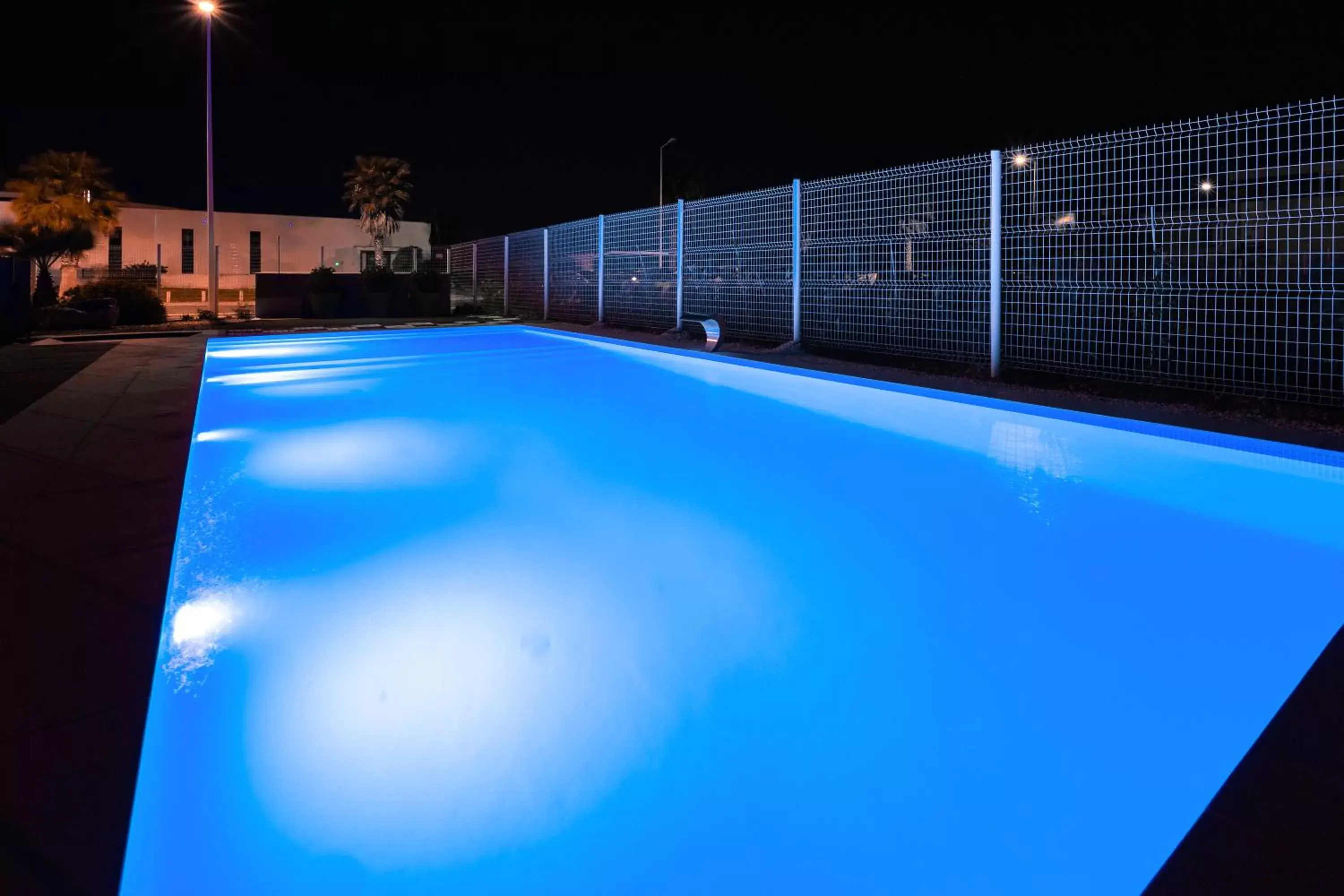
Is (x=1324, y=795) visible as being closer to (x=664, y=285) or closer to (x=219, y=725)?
(x=219, y=725)

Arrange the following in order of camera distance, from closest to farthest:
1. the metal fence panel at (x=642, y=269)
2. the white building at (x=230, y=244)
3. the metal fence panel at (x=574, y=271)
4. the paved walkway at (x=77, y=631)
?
the paved walkway at (x=77, y=631) → the metal fence panel at (x=642, y=269) → the metal fence panel at (x=574, y=271) → the white building at (x=230, y=244)

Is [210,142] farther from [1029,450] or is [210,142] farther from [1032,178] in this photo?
[1029,450]

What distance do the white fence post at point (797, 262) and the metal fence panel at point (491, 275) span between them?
8.59 meters

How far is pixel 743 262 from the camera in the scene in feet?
31.2

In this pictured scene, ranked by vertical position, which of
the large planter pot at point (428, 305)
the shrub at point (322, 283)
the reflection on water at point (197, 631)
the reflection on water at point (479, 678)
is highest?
the shrub at point (322, 283)

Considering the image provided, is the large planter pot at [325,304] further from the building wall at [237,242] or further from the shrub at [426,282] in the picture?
the building wall at [237,242]

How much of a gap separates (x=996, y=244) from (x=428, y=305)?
11965 millimetres

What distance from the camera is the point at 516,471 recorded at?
451 centimetres

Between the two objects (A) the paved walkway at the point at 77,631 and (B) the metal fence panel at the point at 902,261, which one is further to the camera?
(B) the metal fence panel at the point at 902,261

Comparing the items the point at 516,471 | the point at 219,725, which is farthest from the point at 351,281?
the point at 219,725

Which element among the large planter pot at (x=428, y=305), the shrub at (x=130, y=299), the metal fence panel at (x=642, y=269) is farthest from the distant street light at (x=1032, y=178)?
the shrub at (x=130, y=299)

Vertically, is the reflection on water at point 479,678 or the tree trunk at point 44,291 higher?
the tree trunk at point 44,291

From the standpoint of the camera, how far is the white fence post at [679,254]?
34.1 feet

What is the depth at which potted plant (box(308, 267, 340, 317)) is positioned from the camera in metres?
15.3
